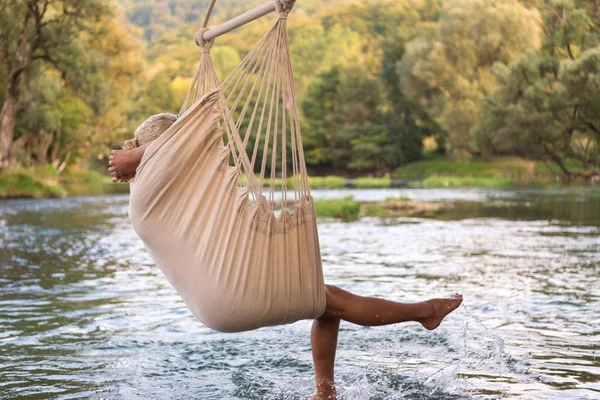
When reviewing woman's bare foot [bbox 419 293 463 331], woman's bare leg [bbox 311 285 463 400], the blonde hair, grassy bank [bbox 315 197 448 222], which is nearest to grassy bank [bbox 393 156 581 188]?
grassy bank [bbox 315 197 448 222]

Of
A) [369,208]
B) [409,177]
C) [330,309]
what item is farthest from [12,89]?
[409,177]

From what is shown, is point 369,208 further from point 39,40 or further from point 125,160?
point 125,160

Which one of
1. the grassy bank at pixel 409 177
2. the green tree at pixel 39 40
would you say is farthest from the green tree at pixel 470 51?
the green tree at pixel 39 40

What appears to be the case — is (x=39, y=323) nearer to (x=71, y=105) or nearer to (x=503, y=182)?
(x=503, y=182)

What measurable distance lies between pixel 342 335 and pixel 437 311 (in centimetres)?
175

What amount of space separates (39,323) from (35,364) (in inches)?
54.6

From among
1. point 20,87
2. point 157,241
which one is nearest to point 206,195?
point 157,241

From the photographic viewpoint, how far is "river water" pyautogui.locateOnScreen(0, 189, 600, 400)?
4.17 meters

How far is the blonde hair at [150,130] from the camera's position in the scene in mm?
3660

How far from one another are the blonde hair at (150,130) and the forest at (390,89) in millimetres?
25470

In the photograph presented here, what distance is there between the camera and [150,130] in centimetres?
366

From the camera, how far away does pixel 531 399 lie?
3.82 m

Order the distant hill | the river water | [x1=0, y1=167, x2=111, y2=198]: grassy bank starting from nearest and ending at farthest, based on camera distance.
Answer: the river water, [x1=0, y1=167, x2=111, y2=198]: grassy bank, the distant hill

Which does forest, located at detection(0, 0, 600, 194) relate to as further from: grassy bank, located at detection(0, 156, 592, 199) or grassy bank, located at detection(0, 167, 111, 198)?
grassy bank, located at detection(0, 156, 592, 199)
